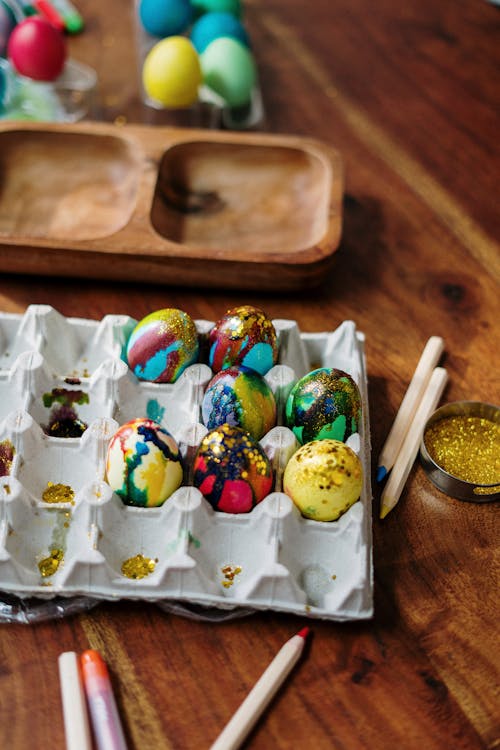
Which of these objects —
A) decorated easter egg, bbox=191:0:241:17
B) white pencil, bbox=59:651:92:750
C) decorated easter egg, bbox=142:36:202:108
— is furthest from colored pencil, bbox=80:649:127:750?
decorated easter egg, bbox=191:0:241:17

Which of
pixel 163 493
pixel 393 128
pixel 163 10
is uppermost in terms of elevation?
pixel 163 10

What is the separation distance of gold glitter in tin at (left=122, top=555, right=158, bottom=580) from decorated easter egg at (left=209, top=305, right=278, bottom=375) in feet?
0.86

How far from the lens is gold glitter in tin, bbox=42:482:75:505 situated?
980 mm

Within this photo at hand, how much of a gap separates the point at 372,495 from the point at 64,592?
382mm

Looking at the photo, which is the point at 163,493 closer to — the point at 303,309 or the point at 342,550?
the point at 342,550

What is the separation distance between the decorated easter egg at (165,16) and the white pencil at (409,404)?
83 cm

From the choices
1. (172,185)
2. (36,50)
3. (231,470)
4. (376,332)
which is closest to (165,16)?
(36,50)

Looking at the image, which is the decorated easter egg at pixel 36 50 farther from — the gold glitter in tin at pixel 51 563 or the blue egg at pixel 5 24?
the gold glitter in tin at pixel 51 563

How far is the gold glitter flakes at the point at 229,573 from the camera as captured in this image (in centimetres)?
93

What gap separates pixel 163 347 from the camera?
106 cm

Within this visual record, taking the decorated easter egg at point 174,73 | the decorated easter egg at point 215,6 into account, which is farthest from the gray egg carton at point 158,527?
the decorated easter egg at point 215,6

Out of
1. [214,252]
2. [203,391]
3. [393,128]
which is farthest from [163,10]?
[203,391]

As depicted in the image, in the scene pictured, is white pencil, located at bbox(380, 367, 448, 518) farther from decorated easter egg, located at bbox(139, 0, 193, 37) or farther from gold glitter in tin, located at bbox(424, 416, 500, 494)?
decorated easter egg, located at bbox(139, 0, 193, 37)

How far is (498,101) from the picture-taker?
1.71m
